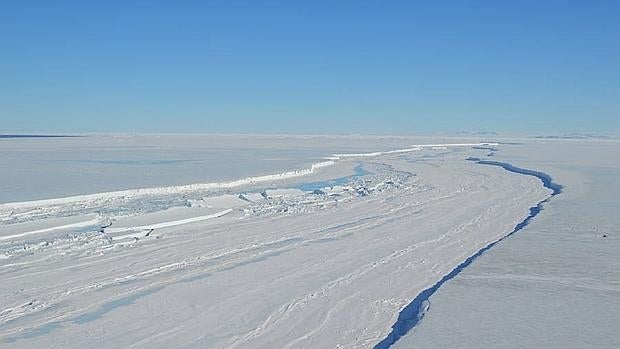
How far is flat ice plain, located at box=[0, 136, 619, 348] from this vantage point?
20.3 feet

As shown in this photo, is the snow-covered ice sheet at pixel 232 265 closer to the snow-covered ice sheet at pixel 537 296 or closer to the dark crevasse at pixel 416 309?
the dark crevasse at pixel 416 309

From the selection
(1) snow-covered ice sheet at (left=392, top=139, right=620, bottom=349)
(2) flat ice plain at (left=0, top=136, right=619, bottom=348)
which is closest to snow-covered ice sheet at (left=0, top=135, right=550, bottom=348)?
(2) flat ice plain at (left=0, top=136, right=619, bottom=348)

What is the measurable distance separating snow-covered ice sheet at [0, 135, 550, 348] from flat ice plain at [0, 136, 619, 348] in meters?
0.03

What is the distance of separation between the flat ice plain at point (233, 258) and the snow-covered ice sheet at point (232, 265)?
3 centimetres

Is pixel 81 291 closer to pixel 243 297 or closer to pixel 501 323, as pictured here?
pixel 243 297

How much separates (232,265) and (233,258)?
449 mm

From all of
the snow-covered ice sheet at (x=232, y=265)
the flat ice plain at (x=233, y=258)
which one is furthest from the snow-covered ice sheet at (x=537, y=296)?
the snow-covered ice sheet at (x=232, y=265)

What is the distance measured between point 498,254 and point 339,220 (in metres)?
4.09

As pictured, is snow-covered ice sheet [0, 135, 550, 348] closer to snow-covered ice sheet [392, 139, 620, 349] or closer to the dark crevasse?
the dark crevasse

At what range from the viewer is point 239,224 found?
12.5 m

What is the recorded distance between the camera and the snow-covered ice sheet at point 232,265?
20.3ft

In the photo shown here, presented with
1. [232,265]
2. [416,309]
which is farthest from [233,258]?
[416,309]

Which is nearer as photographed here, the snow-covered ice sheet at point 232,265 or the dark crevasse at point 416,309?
the dark crevasse at point 416,309

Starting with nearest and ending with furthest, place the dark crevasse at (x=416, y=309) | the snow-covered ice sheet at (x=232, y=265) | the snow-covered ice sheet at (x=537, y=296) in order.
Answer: the snow-covered ice sheet at (x=537, y=296), the dark crevasse at (x=416, y=309), the snow-covered ice sheet at (x=232, y=265)
